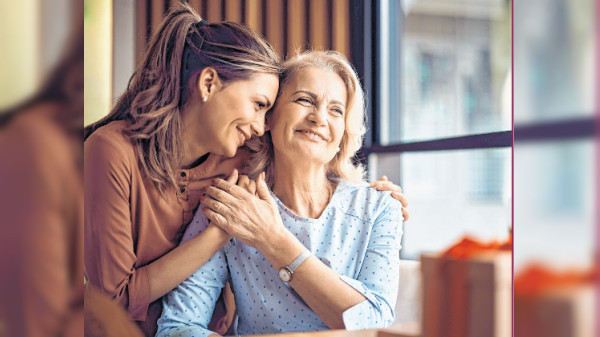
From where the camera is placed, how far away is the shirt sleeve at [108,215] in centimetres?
121

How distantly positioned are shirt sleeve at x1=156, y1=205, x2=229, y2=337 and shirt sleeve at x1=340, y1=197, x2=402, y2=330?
0.27 m

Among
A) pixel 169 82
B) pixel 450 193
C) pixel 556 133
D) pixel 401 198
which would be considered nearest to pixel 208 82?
pixel 169 82

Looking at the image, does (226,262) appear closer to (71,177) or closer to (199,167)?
(199,167)

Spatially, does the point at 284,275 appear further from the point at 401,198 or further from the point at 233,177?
the point at 401,198

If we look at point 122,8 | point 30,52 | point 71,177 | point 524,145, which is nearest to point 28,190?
point 71,177

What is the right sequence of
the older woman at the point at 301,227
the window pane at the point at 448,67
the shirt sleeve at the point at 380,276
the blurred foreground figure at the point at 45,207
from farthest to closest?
the window pane at the point at 448,67 → the shirt sleeve at the point at 380,276 → the older woman at the point at 301,227 → the blurred foreground figure at the point at 45,207

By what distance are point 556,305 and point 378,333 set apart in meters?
0.77

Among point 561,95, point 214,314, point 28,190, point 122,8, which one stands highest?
point 122,8

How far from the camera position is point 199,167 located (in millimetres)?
1269

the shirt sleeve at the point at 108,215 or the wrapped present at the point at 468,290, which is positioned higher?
the shirt sleeve at the point at 108,215

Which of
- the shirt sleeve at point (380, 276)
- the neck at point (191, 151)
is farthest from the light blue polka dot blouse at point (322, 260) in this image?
the neck at point (191, 151)

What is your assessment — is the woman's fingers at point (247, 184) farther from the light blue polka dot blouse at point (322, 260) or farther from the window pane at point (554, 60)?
the window pane at point (554, 60)

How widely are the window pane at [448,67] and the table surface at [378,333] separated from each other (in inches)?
17.3

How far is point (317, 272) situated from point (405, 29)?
624 millimetres
